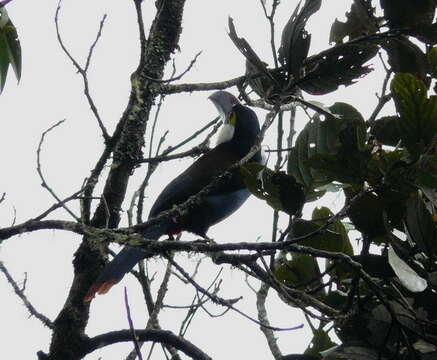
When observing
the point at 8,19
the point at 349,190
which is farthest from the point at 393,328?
the point at 8,19

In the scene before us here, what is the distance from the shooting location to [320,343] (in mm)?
1764

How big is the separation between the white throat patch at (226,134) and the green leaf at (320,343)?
2.08 m

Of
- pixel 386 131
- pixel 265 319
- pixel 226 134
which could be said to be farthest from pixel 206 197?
pixel 386 131

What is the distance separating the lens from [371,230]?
165cm

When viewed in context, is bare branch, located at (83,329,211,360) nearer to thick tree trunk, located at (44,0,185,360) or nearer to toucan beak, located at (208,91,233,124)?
thick tree trunk, located at (44,0,185,360)

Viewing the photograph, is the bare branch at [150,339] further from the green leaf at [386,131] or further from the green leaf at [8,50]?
the green leaf at [8,50]

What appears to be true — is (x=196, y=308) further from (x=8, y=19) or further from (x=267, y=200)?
(x=8, y=19)

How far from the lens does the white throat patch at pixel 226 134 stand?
380cm

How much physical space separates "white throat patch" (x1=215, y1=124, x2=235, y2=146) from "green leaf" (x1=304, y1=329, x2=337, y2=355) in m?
2.08

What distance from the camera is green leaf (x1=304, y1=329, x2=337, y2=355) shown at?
1750mm

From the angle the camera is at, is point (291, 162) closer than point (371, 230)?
No

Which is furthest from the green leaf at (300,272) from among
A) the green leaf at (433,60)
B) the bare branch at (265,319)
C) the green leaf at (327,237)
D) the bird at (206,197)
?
the bird at (206,197)

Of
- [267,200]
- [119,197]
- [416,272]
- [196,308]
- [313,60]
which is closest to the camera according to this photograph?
[416,272]

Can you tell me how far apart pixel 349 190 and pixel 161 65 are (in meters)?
1.04
